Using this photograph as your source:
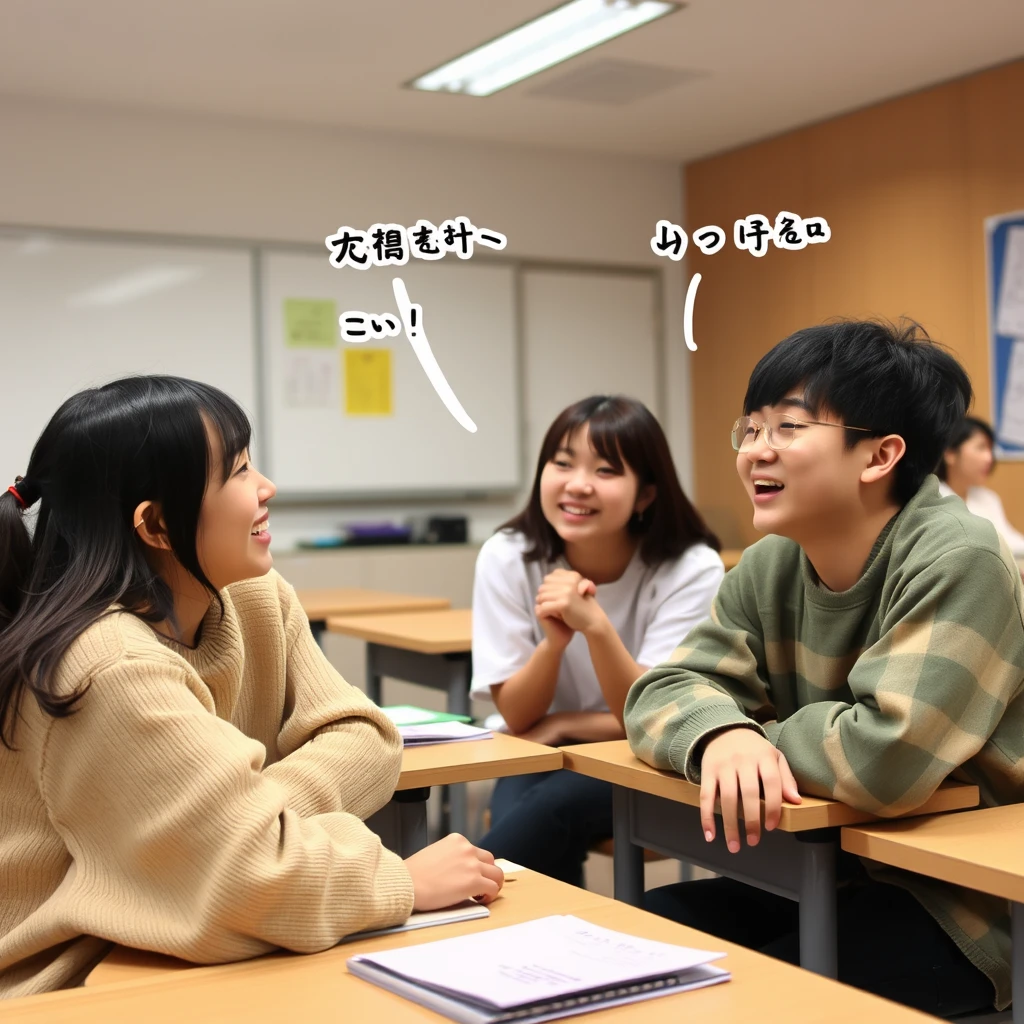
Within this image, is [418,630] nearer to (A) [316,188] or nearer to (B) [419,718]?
(B) [419,718]

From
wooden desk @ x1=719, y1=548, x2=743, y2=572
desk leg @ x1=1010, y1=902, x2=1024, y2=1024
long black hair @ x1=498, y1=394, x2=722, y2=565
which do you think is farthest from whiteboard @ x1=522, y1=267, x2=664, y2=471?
desk leg @ x1=1010, y1=902, x2=1024, y2=1024

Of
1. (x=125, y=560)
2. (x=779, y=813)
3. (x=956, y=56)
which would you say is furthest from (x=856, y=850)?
(x=956, y=56)

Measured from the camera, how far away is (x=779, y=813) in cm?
150

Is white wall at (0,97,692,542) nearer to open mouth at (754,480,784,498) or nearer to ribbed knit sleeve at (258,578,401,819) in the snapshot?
ribbed knit sleeve at (258,578,401,819)

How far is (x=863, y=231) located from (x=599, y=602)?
3.62 m

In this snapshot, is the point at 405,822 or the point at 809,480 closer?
the point at 809,480

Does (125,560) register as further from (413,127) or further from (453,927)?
(413,127)

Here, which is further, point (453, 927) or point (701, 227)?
point (701, 227)

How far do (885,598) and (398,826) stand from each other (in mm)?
727

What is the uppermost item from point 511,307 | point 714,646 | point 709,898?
point 511,307

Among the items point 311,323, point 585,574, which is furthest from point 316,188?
point 585,574

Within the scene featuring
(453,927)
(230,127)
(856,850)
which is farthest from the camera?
(230,127)

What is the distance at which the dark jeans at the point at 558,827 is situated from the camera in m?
2.35

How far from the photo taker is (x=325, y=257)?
578 centimetres
